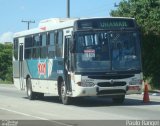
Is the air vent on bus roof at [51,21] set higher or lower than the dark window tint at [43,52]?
higher

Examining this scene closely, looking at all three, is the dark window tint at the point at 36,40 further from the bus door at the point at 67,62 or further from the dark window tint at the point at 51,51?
the bus door at the point at 67,62

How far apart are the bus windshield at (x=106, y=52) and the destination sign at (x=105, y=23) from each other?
262 mm

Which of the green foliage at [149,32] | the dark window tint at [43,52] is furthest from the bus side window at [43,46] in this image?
the green foliage at [149,32]

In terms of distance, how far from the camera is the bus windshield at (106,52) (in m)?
22.8

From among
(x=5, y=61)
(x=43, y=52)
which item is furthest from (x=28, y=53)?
(x=5, y=61)

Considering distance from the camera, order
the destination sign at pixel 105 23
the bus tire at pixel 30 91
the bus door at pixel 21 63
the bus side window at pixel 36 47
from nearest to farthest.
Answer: the destination sign at pixel 105 23, the bus side window at pixel 36 47, the bus tire at pixel 30 91, the bus door at pixel 21 63

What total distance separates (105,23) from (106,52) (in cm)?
127

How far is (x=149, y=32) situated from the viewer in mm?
40312

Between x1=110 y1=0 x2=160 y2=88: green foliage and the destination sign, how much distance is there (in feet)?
53.3

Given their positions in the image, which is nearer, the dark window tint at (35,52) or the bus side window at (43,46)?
the bus side window at (43,46)

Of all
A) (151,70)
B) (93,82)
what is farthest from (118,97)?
(151,70)

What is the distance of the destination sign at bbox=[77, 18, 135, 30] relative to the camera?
23219mm

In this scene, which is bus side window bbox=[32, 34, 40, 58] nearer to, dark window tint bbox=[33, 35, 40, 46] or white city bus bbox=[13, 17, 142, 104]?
dark window tint bbox=[33, 35, 40, 46]

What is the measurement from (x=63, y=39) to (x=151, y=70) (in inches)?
705
